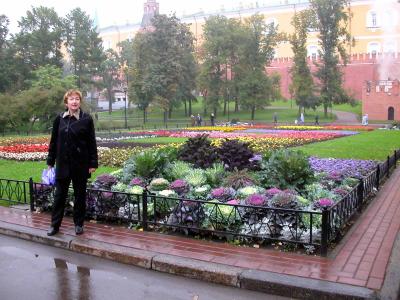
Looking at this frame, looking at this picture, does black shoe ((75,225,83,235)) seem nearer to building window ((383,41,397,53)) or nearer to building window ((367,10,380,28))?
building window ((383,41,397,53))

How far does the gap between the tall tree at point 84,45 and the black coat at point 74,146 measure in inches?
1901

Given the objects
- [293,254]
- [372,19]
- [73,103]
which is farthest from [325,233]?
[372,19]

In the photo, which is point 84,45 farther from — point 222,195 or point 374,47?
point 222,195

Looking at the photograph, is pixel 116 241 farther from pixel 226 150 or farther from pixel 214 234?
pixel 226 150

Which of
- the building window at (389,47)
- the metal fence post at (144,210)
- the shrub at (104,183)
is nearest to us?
the metal fence post at (144,210)

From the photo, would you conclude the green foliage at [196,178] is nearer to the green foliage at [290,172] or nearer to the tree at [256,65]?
the green foliage at [290,172]

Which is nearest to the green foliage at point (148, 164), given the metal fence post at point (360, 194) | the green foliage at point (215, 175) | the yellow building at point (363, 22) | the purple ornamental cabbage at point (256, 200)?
the green foliage at point (215, 175)

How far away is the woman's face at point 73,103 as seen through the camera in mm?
5703

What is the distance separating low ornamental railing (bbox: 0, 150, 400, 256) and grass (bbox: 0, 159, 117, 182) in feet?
14.7

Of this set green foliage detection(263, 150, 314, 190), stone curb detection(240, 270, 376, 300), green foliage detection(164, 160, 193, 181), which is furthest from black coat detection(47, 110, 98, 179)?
green foliage detection(263, 150, 314, 190)

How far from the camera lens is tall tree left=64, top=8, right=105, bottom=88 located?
52.4m

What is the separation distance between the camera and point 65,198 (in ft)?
19.4

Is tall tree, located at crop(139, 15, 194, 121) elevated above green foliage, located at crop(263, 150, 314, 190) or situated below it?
above

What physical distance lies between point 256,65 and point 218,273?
47.3 metres
